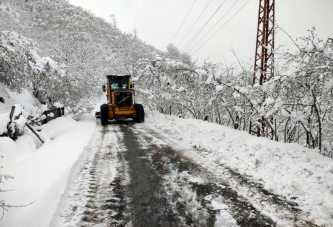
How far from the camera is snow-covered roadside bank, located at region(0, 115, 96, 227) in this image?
10.8ft

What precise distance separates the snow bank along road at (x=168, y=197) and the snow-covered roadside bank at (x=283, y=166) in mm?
280

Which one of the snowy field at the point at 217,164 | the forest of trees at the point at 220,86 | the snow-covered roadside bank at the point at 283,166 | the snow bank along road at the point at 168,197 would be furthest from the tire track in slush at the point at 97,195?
the forest of trees at the point at 220,86

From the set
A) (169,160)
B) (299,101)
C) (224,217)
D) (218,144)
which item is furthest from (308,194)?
(218,144)

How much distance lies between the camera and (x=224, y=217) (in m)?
3.37

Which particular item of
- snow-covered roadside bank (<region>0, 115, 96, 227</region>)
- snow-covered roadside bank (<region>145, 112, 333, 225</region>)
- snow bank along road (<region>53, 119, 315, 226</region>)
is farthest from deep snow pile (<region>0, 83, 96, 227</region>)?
snow-covered roadside bank (<region>145, 112, 333, 225</region>)

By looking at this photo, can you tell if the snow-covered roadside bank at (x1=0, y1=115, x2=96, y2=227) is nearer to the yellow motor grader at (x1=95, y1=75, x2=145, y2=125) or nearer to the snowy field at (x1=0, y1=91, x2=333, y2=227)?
the snowy field at (x1=0, y1=91, x2=333, y2=227)

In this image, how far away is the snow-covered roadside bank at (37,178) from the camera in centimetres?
328

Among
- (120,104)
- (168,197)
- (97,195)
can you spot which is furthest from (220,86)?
(120,104)

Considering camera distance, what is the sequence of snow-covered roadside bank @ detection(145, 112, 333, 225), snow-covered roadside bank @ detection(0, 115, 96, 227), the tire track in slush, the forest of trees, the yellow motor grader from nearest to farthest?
snow-covered roadside bank @ detection(0, 115, 96, 227) < the tire track in slush < snow-covered roadside bank @ detection(145, 112, 333, 225) < the forest of trees < the yellow motor grader

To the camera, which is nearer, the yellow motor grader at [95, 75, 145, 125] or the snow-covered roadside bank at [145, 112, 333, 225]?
the snow-covered roadside bank at [145, 112, 333, 225]

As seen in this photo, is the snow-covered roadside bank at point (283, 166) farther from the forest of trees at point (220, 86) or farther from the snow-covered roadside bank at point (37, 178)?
the snow-covered roadside bank at point (37, 178)

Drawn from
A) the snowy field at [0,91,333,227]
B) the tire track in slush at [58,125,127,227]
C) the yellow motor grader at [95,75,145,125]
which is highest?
the yellow motor grader at [95,75,145,125]

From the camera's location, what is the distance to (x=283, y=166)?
5.11 meters

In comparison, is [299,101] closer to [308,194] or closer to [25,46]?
[308,194]
